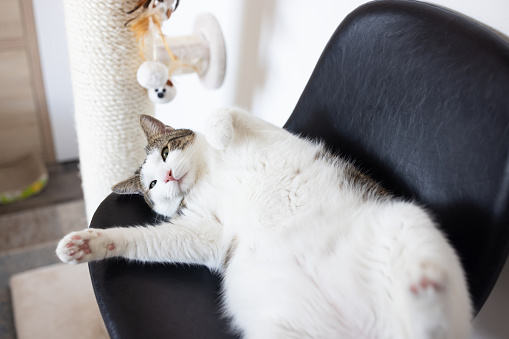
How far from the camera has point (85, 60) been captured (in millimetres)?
1533

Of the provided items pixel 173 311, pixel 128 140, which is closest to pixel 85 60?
pixel 128 140

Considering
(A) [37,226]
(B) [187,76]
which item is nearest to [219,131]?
(B) [187,76]

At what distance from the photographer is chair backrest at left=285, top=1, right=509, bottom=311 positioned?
72cm

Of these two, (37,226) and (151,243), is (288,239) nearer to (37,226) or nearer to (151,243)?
(151,243)

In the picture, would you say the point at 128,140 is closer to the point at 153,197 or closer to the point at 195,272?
the point at 153,197

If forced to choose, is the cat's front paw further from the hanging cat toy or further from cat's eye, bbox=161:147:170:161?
the hanging cat toy

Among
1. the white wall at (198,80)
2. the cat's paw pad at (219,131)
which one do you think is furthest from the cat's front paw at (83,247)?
the white wall at (198,80)

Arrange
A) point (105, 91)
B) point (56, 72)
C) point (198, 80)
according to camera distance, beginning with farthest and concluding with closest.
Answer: point (56, 72)
point (198, 80)
point (105, 91)

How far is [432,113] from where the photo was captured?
0.83m

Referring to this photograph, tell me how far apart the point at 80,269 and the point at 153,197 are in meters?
1.23

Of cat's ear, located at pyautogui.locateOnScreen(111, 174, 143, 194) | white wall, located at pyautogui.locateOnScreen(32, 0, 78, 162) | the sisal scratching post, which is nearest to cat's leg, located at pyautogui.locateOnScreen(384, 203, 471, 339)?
cat's ear, located at pyautogui.locateOnScreen(111, 174, 143, 194)

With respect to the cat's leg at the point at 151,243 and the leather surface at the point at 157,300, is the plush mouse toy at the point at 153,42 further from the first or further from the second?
the leather surface at the point at 157,300

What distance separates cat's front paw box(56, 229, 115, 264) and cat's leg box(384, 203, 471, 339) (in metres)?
0.61

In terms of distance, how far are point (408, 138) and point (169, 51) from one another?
1.14 m
